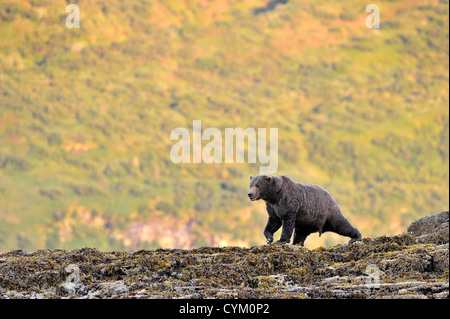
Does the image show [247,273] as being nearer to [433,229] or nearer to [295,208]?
[433,229]

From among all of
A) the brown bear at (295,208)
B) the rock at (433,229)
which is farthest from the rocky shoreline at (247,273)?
the brown bear at (295,208)

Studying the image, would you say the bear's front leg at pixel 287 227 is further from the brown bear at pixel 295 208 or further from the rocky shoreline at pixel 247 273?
the rocky shoreline at pixel 247 273

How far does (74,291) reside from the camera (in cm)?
1659

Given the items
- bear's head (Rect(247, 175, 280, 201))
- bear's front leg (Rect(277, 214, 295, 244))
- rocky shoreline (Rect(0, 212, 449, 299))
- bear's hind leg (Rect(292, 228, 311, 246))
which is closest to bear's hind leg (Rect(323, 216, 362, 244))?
bear's hind leg (Rect(292, 228, 311, 246))

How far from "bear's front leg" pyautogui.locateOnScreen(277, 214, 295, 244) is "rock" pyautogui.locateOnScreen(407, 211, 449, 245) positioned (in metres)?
3.49

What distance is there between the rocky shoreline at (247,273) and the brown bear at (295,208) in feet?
14.6

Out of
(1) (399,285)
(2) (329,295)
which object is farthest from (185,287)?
(1) (399,285)

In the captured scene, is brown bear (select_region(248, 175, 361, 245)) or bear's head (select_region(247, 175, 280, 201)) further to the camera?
bear's head (select_region(247, 175, 280, 201))

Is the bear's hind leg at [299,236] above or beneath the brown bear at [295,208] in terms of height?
beneath

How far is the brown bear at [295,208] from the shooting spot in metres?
24.4

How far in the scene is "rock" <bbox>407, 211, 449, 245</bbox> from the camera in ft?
64.6

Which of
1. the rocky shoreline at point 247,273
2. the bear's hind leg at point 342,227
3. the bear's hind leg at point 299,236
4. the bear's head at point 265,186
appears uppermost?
the bear's head at point 265,186

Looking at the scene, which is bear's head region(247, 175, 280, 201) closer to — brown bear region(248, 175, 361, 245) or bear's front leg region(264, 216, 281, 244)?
brown bear region(248, 175, 361, 245)

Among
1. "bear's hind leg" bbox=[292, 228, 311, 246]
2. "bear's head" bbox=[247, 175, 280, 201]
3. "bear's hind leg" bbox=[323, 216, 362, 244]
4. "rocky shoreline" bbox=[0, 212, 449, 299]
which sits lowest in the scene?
"rocky shoreline" bbox=[0, 212, 449, 299]
